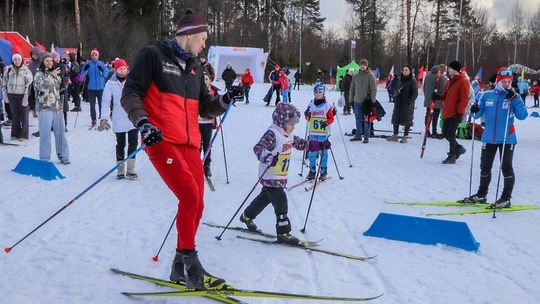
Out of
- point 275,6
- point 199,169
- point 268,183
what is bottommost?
point 268,183

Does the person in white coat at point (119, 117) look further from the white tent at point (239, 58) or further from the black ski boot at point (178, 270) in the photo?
the white tent at point (239, 58)

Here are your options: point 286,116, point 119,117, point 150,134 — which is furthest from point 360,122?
point 150,134

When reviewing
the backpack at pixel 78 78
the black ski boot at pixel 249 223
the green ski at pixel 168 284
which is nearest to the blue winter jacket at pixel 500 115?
the black ski boot at pixel 249 223

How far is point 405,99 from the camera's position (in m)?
12.1

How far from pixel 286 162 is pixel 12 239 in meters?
2.74

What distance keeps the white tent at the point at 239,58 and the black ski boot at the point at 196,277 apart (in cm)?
3388

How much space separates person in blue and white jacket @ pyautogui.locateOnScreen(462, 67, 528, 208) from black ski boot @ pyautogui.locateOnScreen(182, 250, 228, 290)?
4128mm

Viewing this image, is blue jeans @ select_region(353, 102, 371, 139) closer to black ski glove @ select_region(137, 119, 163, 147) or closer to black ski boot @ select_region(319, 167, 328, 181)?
black ski boot @ select_region(319, 167, 328, 181)

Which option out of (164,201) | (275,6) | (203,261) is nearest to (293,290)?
(203,261)

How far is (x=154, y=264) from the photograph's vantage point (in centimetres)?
426

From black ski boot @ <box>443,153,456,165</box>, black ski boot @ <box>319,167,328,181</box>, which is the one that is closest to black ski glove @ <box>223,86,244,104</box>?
black ski boot @ <box>319,167,328,181</box>

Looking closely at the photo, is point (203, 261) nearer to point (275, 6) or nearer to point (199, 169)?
point (199, 169)

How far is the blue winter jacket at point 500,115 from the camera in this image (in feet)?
20.7

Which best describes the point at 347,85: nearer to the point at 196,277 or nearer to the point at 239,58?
the point at 196,277
